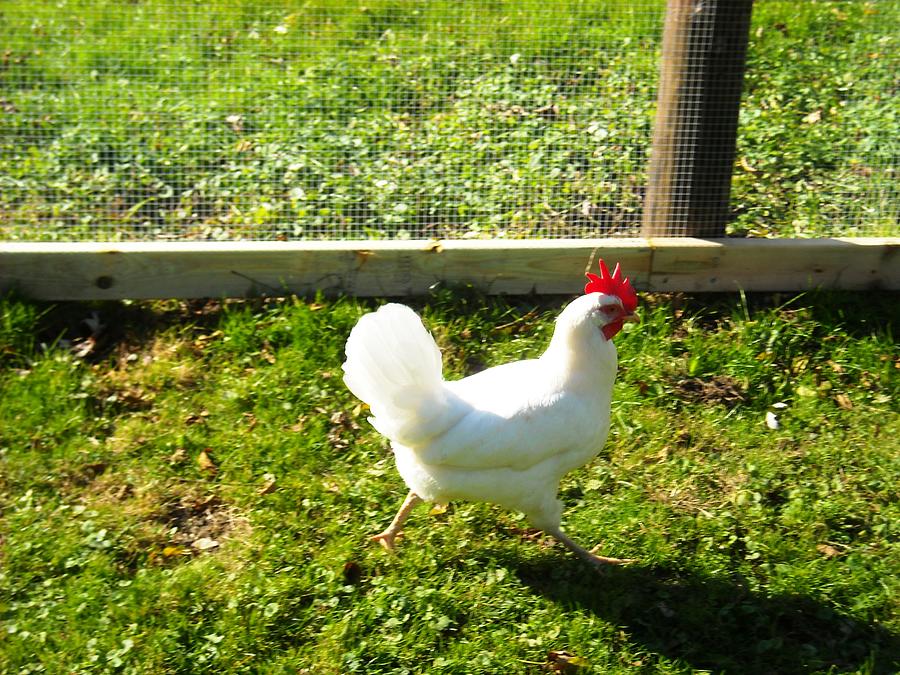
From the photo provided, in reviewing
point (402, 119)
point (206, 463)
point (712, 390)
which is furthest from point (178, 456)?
point (402, 119)

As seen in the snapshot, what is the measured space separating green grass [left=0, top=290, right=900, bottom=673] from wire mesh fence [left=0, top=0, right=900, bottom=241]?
2.31 ft

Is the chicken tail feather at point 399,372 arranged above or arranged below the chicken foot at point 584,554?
above

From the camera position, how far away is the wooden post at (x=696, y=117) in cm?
392

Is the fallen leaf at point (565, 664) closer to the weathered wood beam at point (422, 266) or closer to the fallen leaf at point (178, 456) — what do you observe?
the fallen leaf at point (178, 456)

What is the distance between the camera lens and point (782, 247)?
4.11m

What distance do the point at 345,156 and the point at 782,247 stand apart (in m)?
2.48

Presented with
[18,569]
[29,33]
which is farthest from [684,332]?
[29,33]

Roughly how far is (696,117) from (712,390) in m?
1.27

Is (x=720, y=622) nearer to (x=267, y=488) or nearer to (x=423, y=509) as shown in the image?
(x=423, y=509)

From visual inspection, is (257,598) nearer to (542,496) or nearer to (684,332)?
(542,496)

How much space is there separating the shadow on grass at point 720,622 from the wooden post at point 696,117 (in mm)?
1849

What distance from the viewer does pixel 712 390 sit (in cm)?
385

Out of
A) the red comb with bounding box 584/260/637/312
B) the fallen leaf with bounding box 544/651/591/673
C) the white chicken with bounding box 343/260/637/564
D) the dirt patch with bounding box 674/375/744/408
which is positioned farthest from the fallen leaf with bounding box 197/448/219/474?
the dirt patch with bounding box 674/375/744/408

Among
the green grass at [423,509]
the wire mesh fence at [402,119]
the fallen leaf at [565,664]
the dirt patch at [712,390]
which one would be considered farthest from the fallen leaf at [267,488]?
the dirt patch at [712,390]
